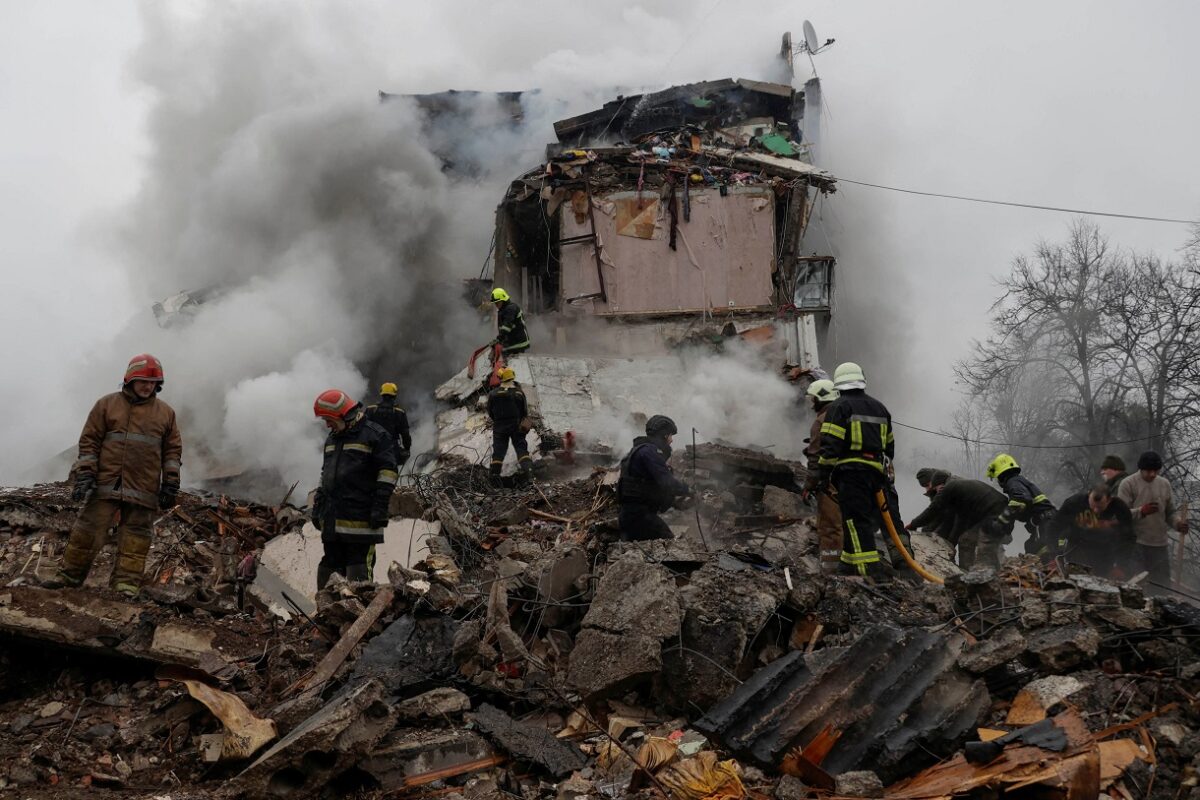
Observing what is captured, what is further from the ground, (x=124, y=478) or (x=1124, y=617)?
(x=124, y=478)

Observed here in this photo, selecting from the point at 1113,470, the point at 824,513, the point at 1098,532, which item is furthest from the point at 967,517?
the point at 824,513

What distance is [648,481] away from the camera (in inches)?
229

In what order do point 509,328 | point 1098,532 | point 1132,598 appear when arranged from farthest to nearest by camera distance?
point 509,328 → point 1098,532 → point 1132,598

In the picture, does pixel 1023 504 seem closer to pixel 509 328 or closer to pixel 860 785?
pixel 860 785

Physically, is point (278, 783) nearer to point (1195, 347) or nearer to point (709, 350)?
point (709, 350)

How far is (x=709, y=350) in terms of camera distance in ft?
43.7

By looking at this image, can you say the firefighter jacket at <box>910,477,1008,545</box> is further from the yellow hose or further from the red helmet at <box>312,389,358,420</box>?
the red helmet at <box>312,389,358,420</box>

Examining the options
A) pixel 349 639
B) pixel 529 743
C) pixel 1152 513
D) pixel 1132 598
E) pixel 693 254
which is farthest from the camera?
pixel 693 254

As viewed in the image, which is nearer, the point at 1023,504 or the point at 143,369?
the point at 143,369

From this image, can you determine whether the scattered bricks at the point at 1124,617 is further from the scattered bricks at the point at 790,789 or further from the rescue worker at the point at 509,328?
the rescue worker at the point at 509,328

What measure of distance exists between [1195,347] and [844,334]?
7.00m

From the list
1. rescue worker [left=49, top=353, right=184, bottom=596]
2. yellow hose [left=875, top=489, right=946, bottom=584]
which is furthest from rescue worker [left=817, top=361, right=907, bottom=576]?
rescue worker [left=49, top=353, right=184, bottom=596]

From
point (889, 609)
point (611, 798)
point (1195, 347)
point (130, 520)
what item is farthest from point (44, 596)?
point (1195, 347)

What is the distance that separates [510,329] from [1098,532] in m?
6.64
